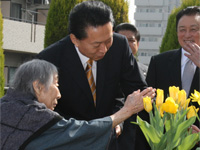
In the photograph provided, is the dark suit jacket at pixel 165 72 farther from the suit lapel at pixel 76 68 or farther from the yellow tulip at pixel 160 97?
the yellow tulip at pixel 160 97

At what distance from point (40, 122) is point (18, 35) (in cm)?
1654

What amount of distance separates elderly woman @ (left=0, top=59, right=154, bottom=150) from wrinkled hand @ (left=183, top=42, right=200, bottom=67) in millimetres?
902

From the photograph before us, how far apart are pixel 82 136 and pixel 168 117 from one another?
542 mm

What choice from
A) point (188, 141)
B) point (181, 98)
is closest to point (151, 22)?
point (181, 98)

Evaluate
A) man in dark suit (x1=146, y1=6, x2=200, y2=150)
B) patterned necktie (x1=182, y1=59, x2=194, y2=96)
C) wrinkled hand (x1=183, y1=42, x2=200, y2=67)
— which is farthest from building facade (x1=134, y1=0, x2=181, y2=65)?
wrinkled hand (x1=183, y1=42, x2=200, y2=67)

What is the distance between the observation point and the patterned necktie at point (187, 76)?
3232 millimetres

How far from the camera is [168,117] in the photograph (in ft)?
7.23

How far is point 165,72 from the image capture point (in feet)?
11.0

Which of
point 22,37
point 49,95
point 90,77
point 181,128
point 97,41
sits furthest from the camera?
point 22,37

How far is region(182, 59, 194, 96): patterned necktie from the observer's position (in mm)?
3232

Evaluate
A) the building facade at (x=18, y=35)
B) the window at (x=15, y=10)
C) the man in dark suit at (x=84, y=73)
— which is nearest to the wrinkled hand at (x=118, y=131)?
the man in dark suit at (x=84, y=73)

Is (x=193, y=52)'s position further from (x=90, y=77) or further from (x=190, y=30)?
(x=90, y=77)

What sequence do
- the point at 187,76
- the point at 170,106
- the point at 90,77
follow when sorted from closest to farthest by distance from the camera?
the point at 170,106 < the point at 90,77 < the point at 187,76

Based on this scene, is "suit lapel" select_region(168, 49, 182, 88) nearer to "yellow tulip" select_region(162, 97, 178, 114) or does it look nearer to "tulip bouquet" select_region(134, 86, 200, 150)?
"tulip bouquet" select_region(134, 86, 200, 150)
